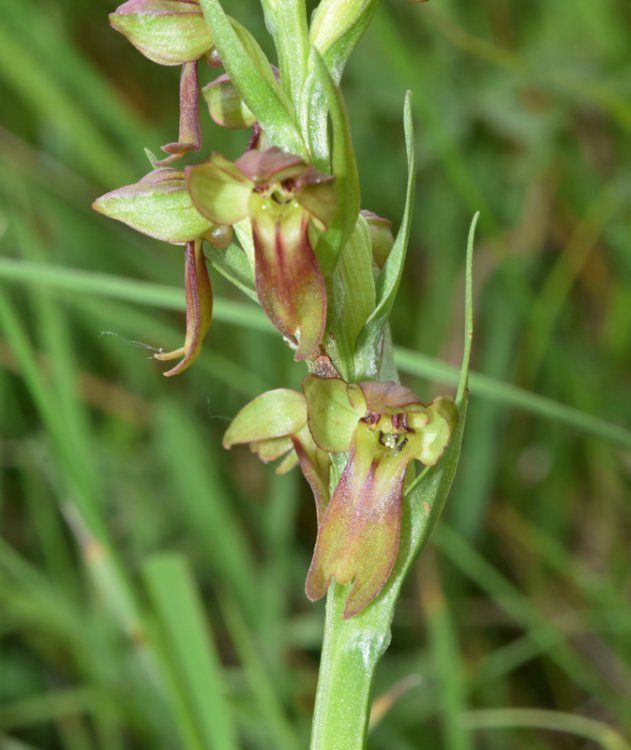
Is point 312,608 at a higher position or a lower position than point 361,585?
lower

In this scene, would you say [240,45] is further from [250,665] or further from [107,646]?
[107,646]

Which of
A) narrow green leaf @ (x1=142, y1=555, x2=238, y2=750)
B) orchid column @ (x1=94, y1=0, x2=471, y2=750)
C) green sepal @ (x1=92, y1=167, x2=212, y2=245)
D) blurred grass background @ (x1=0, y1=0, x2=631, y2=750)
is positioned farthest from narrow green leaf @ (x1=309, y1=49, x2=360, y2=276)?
blurred grass background @ (x1=0, y1=0, x2=631, y2=750)

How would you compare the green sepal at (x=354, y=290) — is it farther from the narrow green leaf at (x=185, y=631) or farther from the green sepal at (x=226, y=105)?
the narrow green leaf at (x=185, y=631)

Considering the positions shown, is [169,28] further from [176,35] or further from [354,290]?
[354,290]

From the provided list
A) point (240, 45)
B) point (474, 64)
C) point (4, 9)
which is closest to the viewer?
point (240, 45)

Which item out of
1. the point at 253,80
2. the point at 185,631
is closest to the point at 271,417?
the point at 253,80

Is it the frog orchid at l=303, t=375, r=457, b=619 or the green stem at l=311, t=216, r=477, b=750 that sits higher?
the frog orchid at l=303, t=375, r=457, b=619

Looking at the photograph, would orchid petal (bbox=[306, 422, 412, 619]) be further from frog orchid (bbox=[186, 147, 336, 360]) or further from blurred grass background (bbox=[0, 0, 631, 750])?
blurred grass background (bbox=[0, 0, 631, 750])

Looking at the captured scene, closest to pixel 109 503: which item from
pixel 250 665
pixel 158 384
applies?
pixel 158 384
